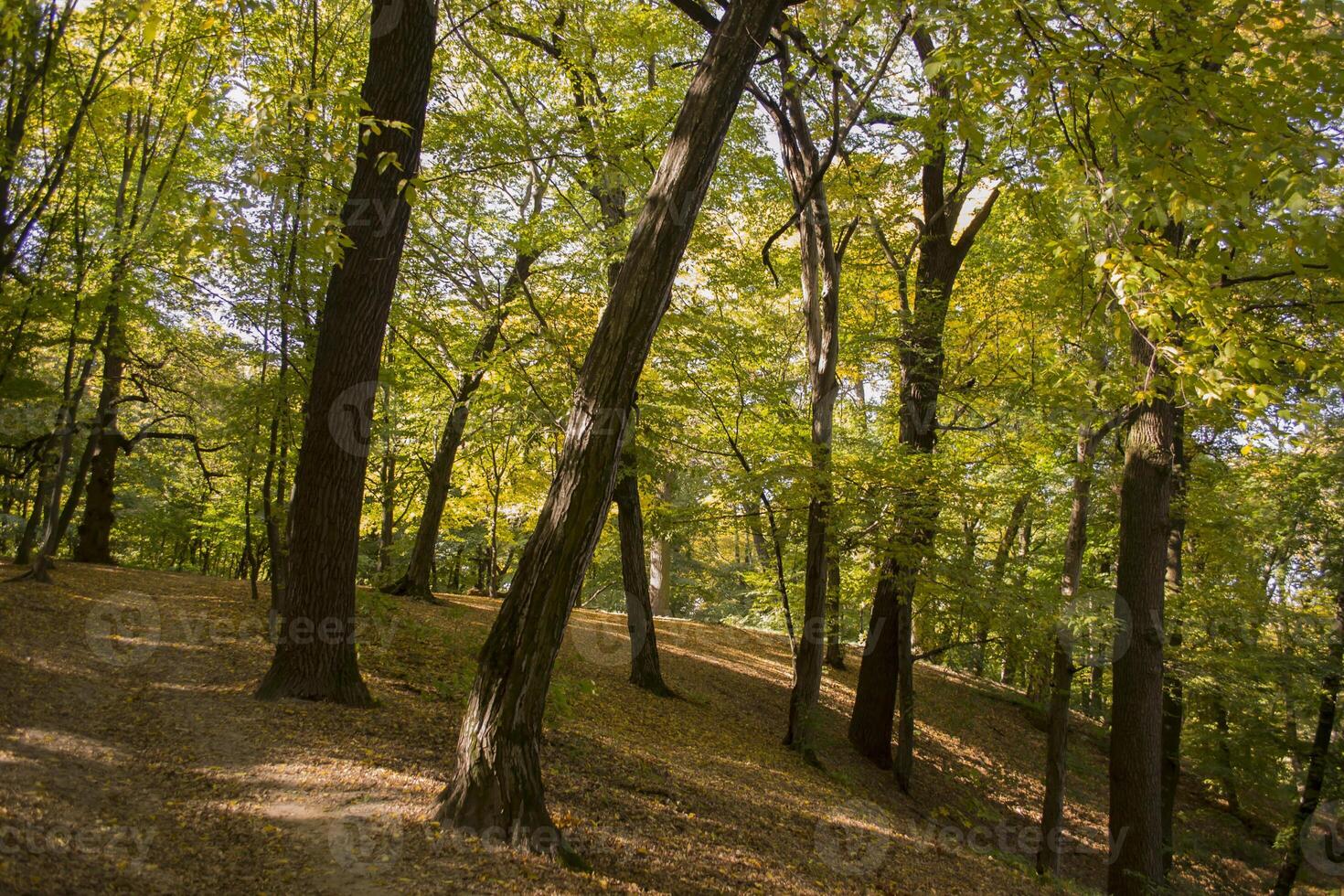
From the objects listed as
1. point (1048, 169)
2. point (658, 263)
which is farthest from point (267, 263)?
point (1048, 169)

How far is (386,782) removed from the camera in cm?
444

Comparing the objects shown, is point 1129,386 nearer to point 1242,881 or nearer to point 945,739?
point 945,739

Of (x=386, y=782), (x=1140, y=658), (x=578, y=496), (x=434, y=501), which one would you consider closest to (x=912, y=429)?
(x=1140, y=658)

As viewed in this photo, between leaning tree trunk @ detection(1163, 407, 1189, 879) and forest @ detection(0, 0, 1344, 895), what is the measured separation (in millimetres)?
126

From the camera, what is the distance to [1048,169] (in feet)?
13.7

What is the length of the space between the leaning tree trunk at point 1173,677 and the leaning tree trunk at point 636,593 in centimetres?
698

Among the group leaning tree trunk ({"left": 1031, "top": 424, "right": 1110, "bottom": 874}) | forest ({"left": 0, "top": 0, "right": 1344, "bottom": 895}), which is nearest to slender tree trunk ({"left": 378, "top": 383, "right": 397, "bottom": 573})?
forest ({"left": 0, "top": 0, "right": 1344, "bottom": 895})

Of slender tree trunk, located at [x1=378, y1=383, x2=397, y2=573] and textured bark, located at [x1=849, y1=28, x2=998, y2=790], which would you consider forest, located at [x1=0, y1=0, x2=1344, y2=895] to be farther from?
slender tree trunk, located at [x1=378, y1=383, x2=397, y2=573]

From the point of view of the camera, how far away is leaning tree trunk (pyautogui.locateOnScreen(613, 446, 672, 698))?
9.90 meters

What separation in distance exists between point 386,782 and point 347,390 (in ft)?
8.79

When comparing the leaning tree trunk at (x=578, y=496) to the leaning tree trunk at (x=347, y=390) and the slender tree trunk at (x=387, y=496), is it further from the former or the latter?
the slender tree trunk at (x=387, y=496)

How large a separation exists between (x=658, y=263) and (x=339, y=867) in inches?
132

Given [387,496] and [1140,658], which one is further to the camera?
[387,496]

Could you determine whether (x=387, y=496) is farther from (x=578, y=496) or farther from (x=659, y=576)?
(x=578, y=496)
